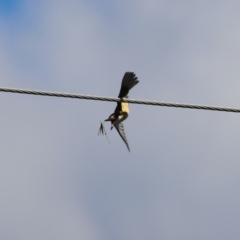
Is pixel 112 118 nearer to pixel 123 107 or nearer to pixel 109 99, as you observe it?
pixel 123 107

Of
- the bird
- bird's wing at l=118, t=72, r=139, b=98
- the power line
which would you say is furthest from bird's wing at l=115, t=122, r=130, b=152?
the power line

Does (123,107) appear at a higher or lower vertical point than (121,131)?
higher

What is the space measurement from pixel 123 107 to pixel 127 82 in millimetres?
579

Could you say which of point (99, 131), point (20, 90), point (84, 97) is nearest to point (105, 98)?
point (84, 97)

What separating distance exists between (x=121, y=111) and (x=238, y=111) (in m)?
2.21

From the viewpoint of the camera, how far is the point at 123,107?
14.0 m

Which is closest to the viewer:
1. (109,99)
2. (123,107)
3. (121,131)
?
(109,99)

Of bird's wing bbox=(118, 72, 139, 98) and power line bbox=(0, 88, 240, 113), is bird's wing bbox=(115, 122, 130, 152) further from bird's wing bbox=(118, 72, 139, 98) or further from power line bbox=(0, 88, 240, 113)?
power line bbox=(0, 88, 240, 113)

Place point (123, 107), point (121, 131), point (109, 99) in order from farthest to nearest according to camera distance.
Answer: point (121, 131)
point (123, 107)
point (109, 99)

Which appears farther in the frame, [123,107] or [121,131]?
[121,131]

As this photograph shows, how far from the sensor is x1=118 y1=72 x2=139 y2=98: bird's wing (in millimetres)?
13961

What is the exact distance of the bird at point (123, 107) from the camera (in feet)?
45.8

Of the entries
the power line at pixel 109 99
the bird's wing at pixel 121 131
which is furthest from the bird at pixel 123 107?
the power line at pixel 109 99

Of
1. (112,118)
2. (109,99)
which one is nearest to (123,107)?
(112,118)
